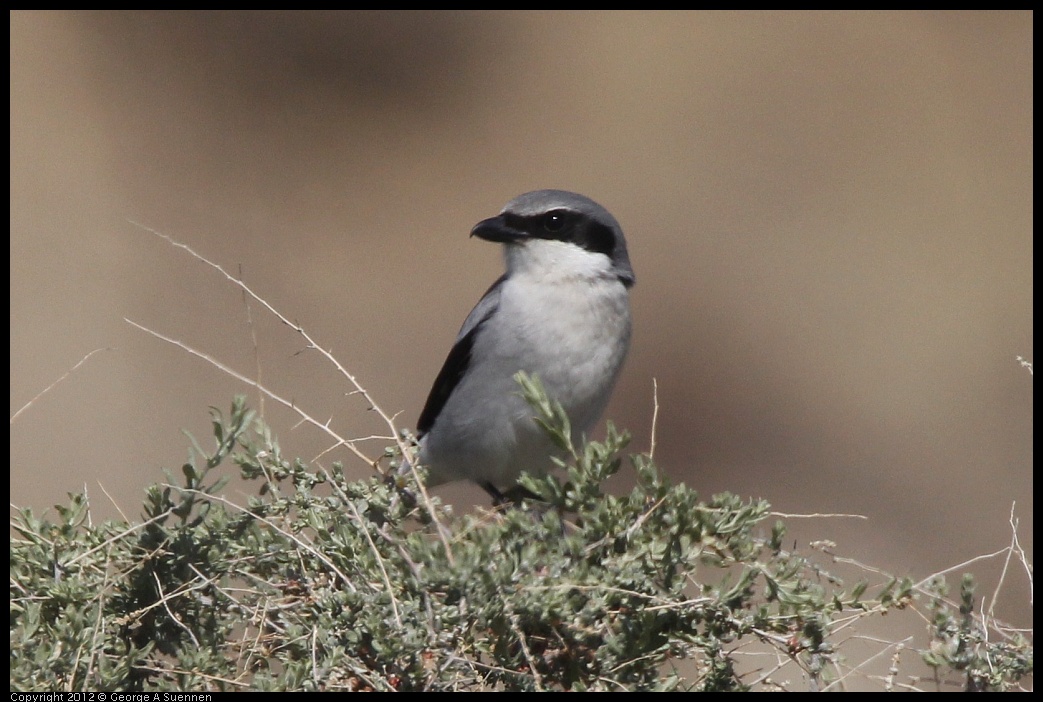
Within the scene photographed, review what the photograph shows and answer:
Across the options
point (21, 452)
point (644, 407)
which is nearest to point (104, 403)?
point (21, 452)

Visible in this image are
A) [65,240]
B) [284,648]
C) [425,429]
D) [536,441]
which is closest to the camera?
[284,648]

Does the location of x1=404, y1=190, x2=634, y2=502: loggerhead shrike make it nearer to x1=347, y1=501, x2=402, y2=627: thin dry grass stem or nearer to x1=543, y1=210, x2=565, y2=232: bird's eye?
x1=543, y1=210, x2=565, y2=232: bird's eye

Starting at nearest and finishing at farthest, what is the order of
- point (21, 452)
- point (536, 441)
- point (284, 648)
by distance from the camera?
point (284, 648) < point (536, 441) < point (21, 452)

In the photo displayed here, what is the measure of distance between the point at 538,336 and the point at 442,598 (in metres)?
1.70

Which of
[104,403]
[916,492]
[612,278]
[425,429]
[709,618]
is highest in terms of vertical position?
[612,278]

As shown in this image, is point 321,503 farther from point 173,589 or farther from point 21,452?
point 21,452

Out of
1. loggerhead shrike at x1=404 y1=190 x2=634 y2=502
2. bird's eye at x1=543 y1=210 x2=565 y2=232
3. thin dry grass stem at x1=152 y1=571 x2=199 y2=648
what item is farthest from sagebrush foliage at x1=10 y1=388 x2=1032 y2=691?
bird's eye at x1=543 y1=210 x2=565 y2=232

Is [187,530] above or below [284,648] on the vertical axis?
above

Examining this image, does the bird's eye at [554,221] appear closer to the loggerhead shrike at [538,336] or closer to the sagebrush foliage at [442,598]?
the loggerhead shrike at [538,336]

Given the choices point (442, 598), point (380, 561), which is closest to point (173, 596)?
point (380, 561)

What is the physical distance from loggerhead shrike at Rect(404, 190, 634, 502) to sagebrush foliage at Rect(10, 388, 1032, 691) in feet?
4.62

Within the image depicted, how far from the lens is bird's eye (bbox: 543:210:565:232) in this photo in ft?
12.8

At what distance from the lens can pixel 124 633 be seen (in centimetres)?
232

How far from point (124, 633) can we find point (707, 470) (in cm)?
594
